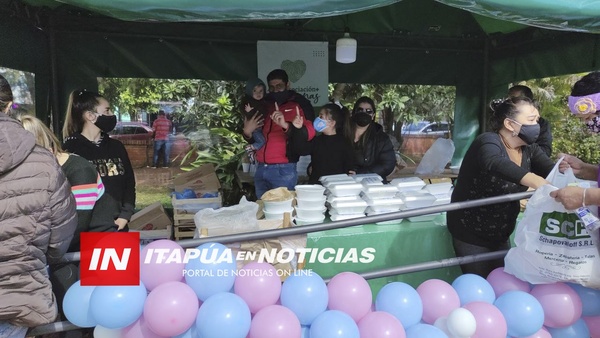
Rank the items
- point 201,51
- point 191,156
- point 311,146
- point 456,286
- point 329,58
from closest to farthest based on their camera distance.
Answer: point 456,286, point 311,146, point 201,51, point 329,58, point 191,156

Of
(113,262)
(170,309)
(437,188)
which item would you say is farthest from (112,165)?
(437,188)

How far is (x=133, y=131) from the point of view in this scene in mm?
9148

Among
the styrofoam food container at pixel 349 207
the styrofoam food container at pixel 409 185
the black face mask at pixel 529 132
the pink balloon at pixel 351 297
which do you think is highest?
the black face mask at pixel 529 132

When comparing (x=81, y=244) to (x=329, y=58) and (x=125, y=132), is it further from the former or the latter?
(x=125, y=132)

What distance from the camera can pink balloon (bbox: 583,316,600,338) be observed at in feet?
7.01

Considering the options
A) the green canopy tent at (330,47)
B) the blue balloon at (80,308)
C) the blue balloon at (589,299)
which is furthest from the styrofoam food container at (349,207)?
the green canopy tent at (330,47)

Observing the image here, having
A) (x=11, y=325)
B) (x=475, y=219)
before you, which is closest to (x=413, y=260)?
(x=475, y=219)

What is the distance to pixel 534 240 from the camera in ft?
6.73

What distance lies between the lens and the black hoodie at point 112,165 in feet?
8.50

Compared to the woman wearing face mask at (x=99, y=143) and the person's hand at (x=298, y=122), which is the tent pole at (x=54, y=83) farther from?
the person's hand at (x=298, y=122)

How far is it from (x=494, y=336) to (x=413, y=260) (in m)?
0.96

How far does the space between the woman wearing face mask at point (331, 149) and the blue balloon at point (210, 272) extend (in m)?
1.83

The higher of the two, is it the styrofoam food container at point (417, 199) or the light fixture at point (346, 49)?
the light fixture at point (346, 49)

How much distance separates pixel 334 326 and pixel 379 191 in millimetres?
1391
